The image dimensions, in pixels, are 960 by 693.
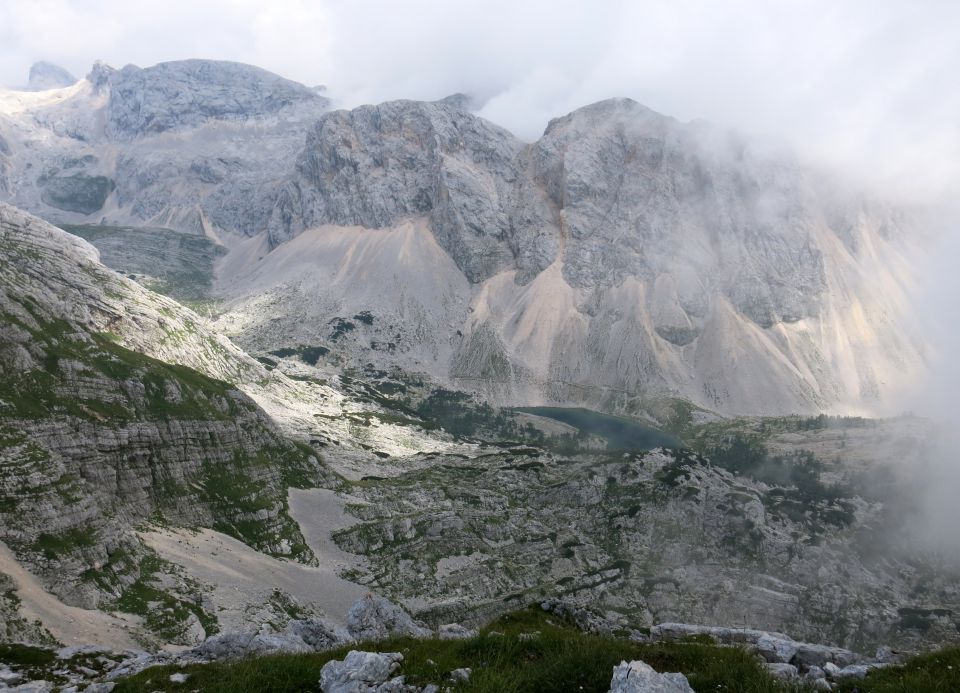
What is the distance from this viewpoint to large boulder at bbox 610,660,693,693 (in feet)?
48.7

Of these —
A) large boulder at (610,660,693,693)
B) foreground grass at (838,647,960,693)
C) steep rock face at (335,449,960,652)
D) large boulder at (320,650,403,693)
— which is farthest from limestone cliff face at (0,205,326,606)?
foreground grass at (838,647,960,693)

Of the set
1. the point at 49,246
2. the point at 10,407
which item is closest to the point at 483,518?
the point at 10,407

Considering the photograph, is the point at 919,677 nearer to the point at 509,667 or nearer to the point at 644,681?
the point at 644,681

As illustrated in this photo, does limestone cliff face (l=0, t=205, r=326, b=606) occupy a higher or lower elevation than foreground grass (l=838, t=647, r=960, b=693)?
lower

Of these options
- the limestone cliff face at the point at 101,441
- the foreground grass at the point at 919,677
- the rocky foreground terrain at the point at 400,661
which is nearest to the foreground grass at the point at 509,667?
the rocky foreground terrain at the point at 400,661

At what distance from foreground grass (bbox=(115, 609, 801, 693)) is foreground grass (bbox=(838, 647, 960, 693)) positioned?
2559mm

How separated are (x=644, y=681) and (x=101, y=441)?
89.5m

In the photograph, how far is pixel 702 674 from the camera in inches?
634

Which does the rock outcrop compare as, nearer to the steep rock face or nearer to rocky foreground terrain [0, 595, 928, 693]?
rocky foreground terrain [0, 595, 928, 693]

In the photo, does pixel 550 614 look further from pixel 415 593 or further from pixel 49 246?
pixel 49 246

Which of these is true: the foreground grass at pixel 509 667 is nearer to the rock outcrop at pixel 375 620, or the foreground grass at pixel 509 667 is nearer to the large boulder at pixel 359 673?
the large boulder at pixel 359 673

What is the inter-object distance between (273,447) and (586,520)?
70.5 metres

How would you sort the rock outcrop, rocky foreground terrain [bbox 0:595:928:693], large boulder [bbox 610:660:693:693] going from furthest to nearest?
1. the rock outcrop
2. rocky foreground terrain [bbox 0:595:928:693]
3. large boulder [bbox 610:660:693:693]

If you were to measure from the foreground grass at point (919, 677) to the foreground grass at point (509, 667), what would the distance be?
2.56 metres
